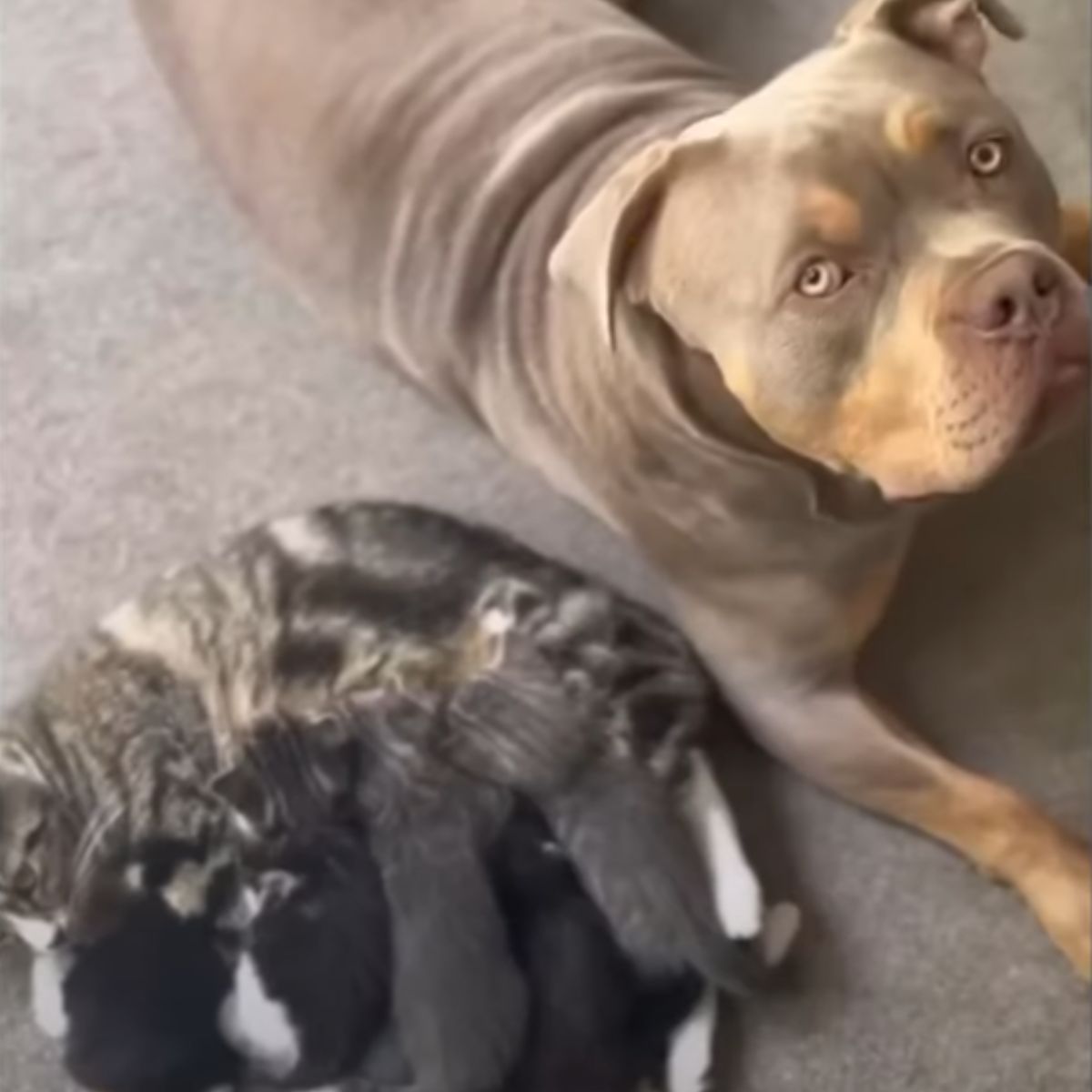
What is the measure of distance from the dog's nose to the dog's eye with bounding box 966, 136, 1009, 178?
9 centimetres

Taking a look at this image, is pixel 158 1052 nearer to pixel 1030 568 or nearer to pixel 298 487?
pixel 298 487

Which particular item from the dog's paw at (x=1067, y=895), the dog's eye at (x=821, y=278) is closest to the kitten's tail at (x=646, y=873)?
the dog's paw at (x=1067, y=895)

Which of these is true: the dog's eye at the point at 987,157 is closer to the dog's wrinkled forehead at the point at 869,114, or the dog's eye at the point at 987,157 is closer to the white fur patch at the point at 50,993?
the dog's wrinkled forehead at the point at 869,114

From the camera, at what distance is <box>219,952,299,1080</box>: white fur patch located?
6.67 ft

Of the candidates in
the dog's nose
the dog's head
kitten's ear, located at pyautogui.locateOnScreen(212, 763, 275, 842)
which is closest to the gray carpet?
kitten's ear, located at pyautogui.locateOnScreen(212, 763, 275, 842)

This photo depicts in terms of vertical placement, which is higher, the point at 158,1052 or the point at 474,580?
the point at 474,580

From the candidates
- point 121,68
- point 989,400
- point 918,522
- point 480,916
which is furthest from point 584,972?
point 121,68

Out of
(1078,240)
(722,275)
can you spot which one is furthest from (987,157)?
(1078,240)

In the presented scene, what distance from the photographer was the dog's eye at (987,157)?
5.50 feet

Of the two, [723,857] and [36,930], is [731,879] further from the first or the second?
[36,930]

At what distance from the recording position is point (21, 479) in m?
2.41

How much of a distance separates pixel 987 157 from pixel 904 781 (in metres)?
0.60

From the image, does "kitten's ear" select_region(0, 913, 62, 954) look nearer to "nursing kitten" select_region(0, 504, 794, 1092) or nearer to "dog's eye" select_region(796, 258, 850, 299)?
"nursing kitten" select_region(0, 504, 794, 1092)

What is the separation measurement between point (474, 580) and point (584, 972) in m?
0.39
